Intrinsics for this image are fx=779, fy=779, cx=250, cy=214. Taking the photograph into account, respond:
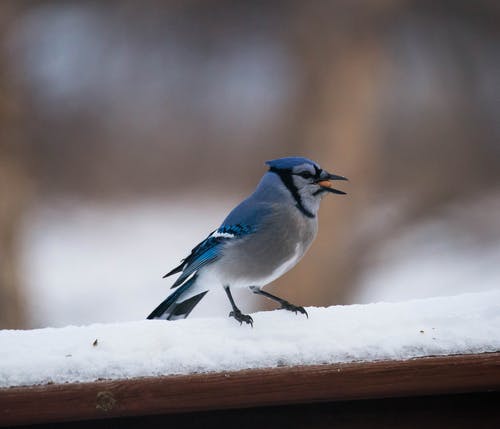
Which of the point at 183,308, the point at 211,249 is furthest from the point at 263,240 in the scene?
the point at 183,308

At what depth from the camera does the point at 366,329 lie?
45.1 inches

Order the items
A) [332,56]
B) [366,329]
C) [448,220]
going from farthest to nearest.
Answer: [332,56]
[448,220]
[366,329]

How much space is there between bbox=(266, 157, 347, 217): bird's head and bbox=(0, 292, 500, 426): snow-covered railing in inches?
28.7

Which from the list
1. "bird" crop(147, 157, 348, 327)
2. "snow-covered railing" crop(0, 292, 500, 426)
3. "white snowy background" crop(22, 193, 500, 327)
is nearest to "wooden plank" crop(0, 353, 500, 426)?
"snow-covered railing" crop(0, 292, 500, 426)

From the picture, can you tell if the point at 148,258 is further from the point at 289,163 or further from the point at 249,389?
the point at 249,389

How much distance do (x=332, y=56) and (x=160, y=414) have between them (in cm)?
256

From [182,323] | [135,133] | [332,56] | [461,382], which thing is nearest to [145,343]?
[182,323]

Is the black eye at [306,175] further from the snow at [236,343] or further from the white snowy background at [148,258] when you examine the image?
the white snowy background at [148,258]

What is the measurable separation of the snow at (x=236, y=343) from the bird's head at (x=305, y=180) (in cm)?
67

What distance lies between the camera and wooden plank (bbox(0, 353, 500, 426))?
40.2 inches

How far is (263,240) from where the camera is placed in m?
1.86

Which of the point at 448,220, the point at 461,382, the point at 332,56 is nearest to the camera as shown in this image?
the point at 461,382

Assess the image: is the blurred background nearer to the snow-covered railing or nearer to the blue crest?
the blue crest

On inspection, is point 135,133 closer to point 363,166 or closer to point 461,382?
point 363,166
